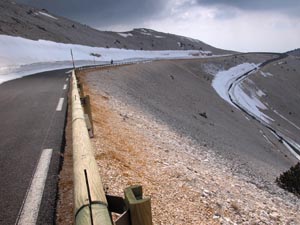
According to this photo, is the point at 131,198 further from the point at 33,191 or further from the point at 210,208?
the point at 210,208

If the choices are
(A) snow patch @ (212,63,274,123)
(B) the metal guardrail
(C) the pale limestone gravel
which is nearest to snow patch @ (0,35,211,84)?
(A) snow patch @ (212,63,274,123)

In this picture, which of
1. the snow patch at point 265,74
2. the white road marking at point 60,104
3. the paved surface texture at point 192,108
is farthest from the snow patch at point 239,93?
the white road marking at point 60,104

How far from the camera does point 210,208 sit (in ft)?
21.1

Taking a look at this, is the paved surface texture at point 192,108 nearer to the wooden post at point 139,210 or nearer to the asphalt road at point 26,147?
the asphalt road at point 26,147

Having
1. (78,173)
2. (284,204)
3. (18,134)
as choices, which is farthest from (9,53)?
(78,173)

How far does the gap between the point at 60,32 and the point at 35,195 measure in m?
76.3

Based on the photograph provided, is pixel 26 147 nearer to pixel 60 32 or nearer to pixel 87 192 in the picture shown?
pixel 87 192

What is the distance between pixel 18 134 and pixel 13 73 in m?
23.7

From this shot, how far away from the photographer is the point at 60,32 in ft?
252

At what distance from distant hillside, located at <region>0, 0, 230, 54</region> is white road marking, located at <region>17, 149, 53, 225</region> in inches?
2064

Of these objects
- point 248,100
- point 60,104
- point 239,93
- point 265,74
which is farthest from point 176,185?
point 265,74

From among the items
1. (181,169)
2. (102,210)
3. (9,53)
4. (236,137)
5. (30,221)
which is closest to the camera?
(102,210)

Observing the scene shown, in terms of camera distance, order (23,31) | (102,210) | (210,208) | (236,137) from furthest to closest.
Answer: (23,31)
(236,137)
(210,208)
(102,210)

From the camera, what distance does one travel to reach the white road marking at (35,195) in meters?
4.54
